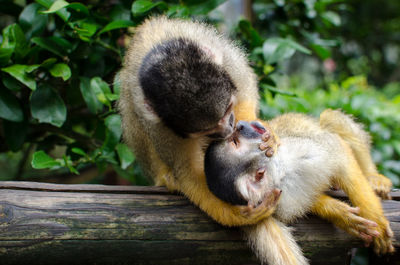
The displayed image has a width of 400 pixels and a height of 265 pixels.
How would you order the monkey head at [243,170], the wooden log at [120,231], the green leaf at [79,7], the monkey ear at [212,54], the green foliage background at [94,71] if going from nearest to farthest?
the wooden log at [120,231]
the monkey head at [243,170]
the monkey ear at [212,54]
the green leaf at [79,7]
the green foliage background at [94,71]

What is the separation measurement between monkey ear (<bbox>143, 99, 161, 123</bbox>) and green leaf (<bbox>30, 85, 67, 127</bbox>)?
0.92m

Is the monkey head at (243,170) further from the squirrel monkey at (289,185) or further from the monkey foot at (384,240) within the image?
the monkey foot at (384,240)

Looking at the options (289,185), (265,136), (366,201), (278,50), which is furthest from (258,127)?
(278,50)

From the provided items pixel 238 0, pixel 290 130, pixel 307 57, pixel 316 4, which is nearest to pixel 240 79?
pixel 290 130

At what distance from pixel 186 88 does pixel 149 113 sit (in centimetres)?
43

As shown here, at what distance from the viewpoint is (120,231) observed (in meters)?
2.20

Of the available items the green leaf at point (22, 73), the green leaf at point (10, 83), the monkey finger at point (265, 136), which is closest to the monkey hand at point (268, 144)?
the monkey finger at point (265, 136)

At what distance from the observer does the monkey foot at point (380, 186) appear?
2684 mm

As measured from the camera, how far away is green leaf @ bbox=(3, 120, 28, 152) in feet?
10.7

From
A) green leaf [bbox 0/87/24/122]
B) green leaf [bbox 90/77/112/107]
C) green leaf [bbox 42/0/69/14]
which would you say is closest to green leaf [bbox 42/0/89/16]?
green leaf [bbox 42/0/69/14]

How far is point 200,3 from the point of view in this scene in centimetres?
338

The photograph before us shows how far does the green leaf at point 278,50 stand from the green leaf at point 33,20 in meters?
2.02

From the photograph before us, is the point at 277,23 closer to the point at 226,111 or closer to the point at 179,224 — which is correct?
the point at 226,111

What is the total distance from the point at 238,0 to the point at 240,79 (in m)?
3.25
